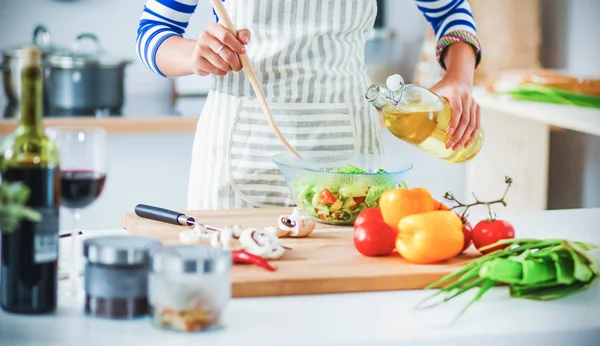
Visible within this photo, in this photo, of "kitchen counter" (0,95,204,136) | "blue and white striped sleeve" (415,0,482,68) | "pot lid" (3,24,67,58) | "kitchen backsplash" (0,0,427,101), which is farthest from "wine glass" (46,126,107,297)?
"kitchen backsplash" (0,0,427,101)

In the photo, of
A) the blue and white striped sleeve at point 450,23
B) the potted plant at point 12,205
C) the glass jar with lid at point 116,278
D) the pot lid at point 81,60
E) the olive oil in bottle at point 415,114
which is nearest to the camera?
the potted plant at point 12,205

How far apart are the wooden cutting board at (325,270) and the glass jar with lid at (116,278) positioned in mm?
157

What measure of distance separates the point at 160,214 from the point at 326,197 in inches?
10.8

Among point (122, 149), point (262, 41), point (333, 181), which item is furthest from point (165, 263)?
point (122, 149)

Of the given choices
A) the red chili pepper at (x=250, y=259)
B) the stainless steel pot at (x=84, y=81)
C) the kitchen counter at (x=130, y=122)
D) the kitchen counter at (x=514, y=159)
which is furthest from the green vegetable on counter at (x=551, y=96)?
the red chili pepper at (x=250, y=259)

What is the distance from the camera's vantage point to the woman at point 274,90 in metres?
1.79

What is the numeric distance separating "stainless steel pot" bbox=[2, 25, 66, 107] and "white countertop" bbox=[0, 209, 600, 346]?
6.64 feet

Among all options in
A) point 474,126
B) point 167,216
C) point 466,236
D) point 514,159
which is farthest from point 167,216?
point 514,159

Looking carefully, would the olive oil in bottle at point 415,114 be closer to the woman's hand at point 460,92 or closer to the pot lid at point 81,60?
the woman's hand at point 460,92

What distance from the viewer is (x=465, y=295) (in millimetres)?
1212

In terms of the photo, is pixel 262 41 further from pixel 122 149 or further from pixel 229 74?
pixel 122 149

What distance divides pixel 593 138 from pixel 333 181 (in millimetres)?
1861

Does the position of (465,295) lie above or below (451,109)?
below

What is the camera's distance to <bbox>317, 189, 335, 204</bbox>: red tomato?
154cm
